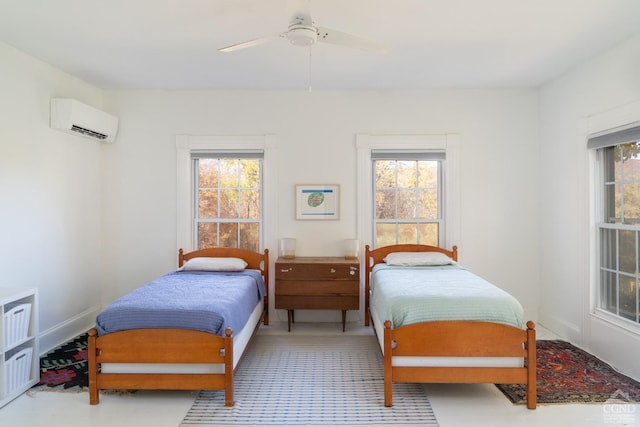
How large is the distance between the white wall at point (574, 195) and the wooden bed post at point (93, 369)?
12.7 ft

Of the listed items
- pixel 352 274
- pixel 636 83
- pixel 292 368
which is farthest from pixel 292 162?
pixel 636 83

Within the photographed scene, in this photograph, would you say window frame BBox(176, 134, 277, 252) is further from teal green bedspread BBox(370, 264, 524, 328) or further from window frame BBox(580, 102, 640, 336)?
window frame BBox(580, 102, 640, 336)

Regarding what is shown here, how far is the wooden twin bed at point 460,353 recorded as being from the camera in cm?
246

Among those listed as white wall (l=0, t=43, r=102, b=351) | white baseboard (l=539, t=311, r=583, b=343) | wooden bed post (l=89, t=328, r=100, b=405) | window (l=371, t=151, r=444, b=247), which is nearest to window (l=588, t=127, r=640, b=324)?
white baseboard (l=539, t=311, r=583, b=343)

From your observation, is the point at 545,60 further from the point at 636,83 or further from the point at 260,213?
the point at 260,213

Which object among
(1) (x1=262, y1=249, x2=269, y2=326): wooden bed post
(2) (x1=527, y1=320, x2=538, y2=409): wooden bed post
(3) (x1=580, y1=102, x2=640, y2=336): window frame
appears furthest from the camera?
(1) (x1=262, y1=249, x2=269, y2=326): wooden bed post

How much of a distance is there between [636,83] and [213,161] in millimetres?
3983

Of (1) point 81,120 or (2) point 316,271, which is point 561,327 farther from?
(1) point 81,120

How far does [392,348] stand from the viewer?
8.21 ft

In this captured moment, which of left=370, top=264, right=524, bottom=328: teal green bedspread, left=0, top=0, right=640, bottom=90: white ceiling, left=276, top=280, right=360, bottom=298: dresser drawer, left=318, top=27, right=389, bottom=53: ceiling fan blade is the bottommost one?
left=276, top=280, right=360, bottom=298: dresser drawer

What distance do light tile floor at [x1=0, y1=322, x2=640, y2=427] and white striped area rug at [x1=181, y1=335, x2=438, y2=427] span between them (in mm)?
125

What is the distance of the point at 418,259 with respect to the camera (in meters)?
3.90

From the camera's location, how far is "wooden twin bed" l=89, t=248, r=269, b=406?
8.13 feet

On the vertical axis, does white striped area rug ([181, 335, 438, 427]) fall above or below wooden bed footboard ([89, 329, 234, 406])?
below
